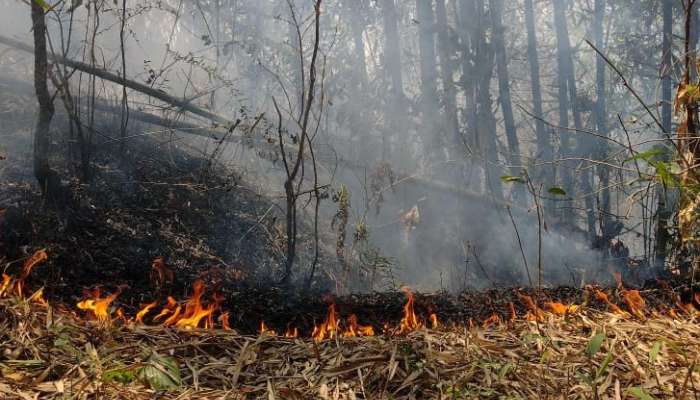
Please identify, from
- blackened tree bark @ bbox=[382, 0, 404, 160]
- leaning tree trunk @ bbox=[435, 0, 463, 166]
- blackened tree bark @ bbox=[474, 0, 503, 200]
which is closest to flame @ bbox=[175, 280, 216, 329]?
blackened tree bark @ bbox=[382, 0, 404, 160]

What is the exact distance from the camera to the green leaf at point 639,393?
141 centimetres

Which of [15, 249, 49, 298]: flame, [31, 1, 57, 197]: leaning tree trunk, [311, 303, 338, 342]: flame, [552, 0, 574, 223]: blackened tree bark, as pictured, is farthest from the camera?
[552, 0, 574, 223]: blackened tree bark

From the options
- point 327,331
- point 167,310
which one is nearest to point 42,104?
point 167,310

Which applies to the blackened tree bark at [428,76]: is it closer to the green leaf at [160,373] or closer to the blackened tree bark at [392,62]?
the blackened tree bark at [392,62]

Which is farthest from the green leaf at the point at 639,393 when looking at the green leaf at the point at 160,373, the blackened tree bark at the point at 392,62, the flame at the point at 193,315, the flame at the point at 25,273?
the blackened tree bark at the point at 392,62

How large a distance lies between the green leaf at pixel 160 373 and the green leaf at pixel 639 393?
4.39 ft

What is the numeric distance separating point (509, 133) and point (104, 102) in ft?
32.5

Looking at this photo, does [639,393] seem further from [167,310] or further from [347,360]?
[167,310]

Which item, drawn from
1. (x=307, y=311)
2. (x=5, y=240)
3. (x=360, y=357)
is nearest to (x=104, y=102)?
(x=5, y=240)

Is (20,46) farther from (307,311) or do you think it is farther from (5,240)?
(307,311)

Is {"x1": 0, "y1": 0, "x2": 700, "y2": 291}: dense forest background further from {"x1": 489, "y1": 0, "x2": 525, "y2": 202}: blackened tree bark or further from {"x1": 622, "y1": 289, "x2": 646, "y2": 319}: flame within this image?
{"x1": 622, "y1": 289, "x2": 646, "y2": 319}: flame

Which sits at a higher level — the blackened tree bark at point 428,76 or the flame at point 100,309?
the blackened tree bark at point 428,76

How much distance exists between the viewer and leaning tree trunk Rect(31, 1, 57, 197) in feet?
13.3

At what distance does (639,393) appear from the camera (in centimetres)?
143
